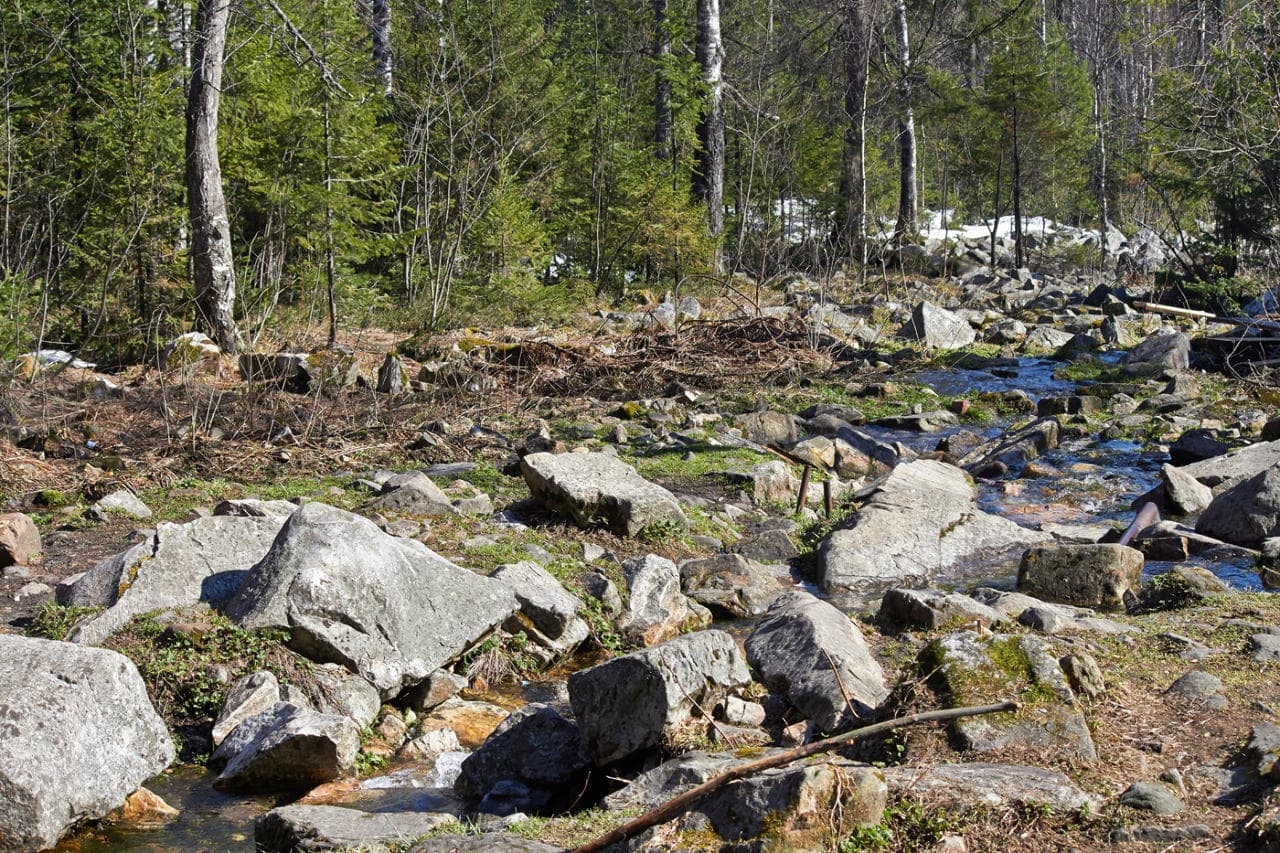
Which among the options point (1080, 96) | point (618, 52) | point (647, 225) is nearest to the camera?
point (647, 225)

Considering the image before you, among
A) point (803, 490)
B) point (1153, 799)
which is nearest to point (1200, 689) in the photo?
point (1153, 799)

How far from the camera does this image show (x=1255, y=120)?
13156mm

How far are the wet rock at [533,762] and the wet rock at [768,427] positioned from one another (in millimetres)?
6377

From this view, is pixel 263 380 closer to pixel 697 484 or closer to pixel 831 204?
pixel 697 484

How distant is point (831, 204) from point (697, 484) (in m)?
21.1

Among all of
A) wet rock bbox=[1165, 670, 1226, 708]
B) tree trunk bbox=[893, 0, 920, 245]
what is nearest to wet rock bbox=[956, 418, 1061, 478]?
wet rock bbox=[1165, 670, 1226, 708]

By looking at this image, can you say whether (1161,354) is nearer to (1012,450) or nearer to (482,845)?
(1012,450)

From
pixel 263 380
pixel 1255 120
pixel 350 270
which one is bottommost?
pixel 263 380

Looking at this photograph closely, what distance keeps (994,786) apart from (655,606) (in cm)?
330

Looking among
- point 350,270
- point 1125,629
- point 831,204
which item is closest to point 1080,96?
point 831,204

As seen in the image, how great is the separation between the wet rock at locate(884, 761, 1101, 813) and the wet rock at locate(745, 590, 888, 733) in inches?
33.2

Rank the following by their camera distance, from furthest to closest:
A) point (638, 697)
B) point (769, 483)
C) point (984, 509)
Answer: point (984, 509), point (769, 483), point (638, 697)

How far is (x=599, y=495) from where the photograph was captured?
7848 millimetres

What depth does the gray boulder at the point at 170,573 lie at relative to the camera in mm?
5703
